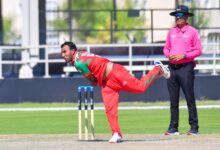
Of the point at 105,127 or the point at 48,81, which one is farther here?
the point at 48,81

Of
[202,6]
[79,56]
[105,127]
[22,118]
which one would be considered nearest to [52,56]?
[202,6]

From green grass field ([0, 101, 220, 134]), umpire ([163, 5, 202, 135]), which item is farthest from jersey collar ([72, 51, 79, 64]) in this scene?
green grass field ([0, 101, 220, 134])

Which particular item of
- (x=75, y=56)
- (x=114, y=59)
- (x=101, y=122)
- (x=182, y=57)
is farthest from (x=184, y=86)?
(x=114, y=59)

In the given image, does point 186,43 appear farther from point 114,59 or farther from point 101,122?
point 114,59

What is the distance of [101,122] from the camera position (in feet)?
65.6

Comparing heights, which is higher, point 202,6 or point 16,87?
point 202,6

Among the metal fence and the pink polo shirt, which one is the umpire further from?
the metal fence

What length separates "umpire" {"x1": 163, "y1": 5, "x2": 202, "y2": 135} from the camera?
15.8 m

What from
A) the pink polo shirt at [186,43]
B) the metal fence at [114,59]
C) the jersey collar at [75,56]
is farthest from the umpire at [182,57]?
the metal fence at [114,59]

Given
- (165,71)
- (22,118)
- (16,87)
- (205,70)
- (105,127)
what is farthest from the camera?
(205,70)

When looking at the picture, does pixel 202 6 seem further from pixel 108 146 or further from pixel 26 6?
pixel 108 146

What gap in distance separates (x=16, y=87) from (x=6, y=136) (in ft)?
33.0

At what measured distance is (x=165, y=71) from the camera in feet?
48.4

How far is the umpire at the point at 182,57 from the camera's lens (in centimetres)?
1584
